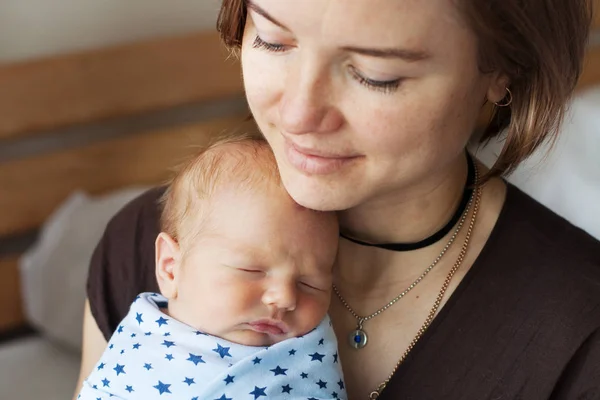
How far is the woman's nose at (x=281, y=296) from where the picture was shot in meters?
1.07

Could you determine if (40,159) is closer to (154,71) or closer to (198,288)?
(154,71)

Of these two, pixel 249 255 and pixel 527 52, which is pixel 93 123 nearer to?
pixel 249 255

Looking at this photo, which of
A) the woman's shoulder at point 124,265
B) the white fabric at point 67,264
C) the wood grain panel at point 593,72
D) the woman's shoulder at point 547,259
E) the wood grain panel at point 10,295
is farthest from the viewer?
the wood grain panel at point 593,72

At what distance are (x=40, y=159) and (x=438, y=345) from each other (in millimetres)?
1371

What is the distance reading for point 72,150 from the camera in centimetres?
226

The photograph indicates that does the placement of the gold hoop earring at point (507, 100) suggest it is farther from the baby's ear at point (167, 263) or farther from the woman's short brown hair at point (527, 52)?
the baby's ear at point (167, 263)

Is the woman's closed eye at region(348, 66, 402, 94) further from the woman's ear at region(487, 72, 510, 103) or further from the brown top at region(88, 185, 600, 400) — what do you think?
the brown top at region(88, 185, 600, 400)

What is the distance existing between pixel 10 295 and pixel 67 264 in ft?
0.83

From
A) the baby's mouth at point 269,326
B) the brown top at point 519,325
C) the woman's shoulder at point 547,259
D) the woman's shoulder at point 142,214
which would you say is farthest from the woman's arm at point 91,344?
the woman's shoulder at point 547,259

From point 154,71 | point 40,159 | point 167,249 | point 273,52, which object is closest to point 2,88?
point 40,159

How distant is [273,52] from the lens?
1028mm

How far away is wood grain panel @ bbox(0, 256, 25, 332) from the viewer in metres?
Result: 2.25

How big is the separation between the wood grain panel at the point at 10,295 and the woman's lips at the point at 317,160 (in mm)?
1417

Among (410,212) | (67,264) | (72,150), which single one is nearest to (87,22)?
(72,150)
